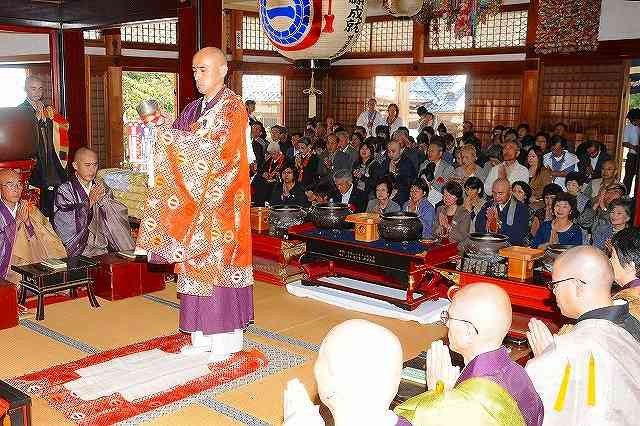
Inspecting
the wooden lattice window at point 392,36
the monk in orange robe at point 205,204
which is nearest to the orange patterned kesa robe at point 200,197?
the monk in orange robe at point 205,204

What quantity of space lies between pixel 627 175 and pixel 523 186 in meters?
4.61

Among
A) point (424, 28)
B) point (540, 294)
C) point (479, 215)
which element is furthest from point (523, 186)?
point (424, 28)

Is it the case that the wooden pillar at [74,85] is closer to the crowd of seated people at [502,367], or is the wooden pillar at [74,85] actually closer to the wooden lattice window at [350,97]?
the crowd of seated people at [502,367]

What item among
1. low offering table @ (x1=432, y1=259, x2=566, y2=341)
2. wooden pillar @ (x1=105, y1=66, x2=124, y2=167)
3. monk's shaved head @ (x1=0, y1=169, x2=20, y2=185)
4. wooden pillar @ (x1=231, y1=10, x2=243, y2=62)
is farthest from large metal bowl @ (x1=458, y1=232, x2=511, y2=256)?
wooden pillar @ (x1=231, y1=10, x2=243, y2=62)

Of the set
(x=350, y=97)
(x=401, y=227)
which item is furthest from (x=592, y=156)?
(x=350, y=97)

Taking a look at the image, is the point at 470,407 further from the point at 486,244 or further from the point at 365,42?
the point at 365,42

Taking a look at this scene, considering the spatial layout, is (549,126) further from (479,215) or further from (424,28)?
(479,215)

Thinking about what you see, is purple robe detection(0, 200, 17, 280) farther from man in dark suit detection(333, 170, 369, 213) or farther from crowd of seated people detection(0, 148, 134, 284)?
man in dark suit detection(333, 170, 369, 213)

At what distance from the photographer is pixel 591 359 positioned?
2.44 meters

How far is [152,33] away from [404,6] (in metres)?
7.37

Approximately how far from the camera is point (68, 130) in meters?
7.95

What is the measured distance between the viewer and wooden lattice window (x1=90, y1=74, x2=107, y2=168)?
12102 millimetres

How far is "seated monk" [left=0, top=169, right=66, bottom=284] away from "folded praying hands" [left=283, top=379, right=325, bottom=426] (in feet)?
15.6

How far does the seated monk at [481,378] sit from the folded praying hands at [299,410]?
1.40 feet
